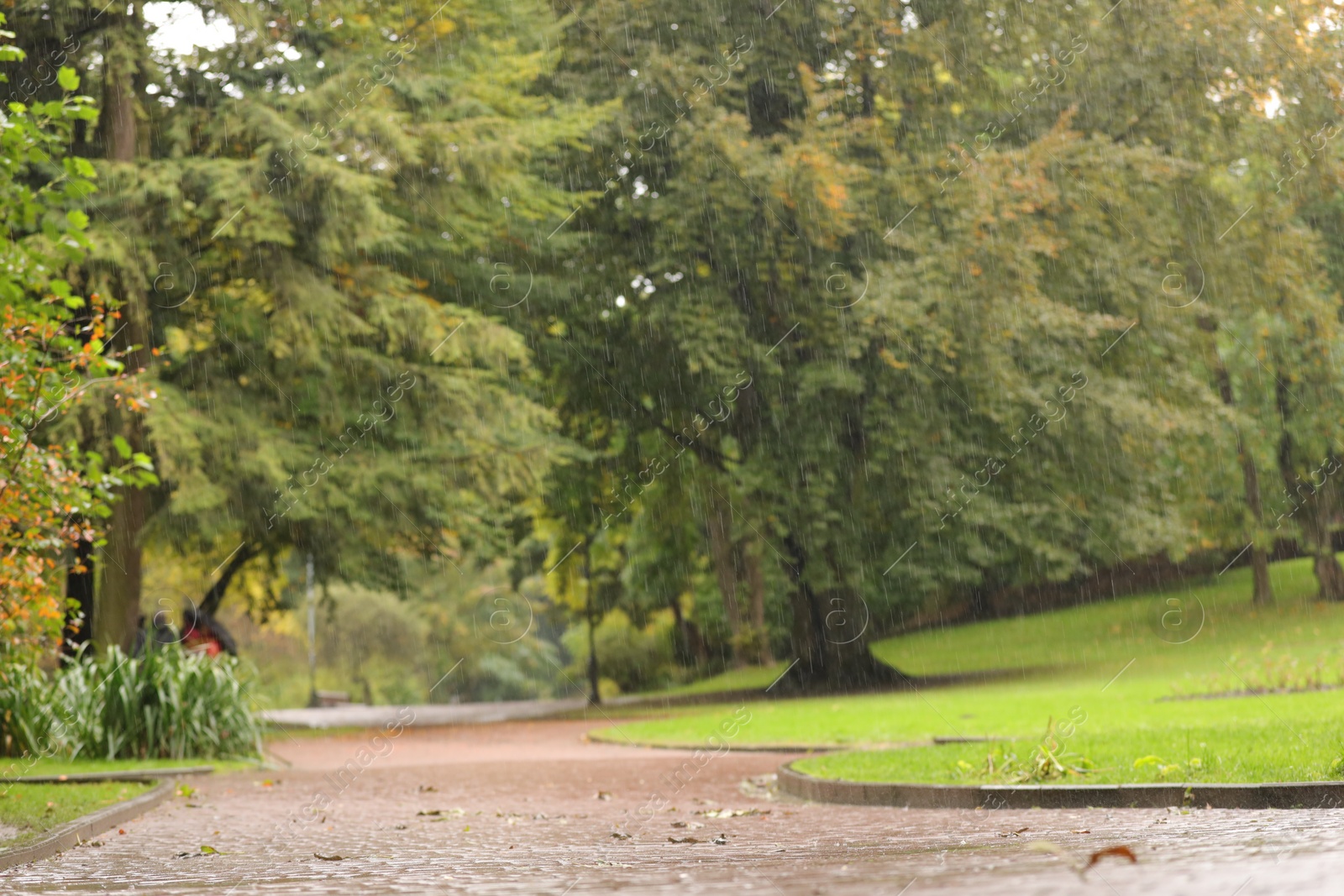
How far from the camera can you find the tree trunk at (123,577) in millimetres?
20938

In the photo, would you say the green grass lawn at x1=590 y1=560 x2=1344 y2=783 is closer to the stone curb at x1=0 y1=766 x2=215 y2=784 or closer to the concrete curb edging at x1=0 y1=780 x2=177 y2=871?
the concrete curb edging at x1=0 y1=780 x2=177 y2=871

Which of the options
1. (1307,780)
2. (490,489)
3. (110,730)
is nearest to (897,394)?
(490,489)

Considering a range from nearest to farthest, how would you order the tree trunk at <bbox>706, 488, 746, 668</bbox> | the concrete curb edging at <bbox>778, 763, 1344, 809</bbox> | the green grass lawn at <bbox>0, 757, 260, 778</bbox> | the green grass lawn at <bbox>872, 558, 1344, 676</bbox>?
the concrete curb edging at <bbox>778, 763, 1344, 809</bbox>, the green grass lawn at <bbox>0, 757, 260, 778</bbox>, the green grass lawn at <bbox>872, 558, 1344, 676</bbox>, the tree trunk at <bbox>706, 488, 746, 668</bbox>

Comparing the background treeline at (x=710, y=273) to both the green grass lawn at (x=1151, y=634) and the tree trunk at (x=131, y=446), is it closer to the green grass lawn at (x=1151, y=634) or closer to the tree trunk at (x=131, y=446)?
the tree trunk at (x=131, y=446)

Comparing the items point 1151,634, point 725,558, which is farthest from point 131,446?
point 1151,634

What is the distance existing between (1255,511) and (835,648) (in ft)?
48.4

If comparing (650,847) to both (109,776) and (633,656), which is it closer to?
(109,776)

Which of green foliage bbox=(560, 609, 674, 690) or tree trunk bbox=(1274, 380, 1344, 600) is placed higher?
tree trunk bbox=(1274, 380, 1344, 600)

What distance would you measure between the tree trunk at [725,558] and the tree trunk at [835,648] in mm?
2802

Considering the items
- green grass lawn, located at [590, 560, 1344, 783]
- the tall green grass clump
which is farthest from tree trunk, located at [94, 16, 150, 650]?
green grass lawn, located at [590, 560, 1344, 783]

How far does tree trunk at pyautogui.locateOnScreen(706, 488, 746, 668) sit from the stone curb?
17985 millimetres

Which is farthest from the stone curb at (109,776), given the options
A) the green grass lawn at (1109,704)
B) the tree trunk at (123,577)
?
the green grass lawn at (1109,704)

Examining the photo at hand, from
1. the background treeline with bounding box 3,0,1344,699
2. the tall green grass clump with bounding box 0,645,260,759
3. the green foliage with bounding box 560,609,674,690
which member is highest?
the background treeline with bounding box 3,0,1344,699

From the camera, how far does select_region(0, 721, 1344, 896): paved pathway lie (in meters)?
6.22
